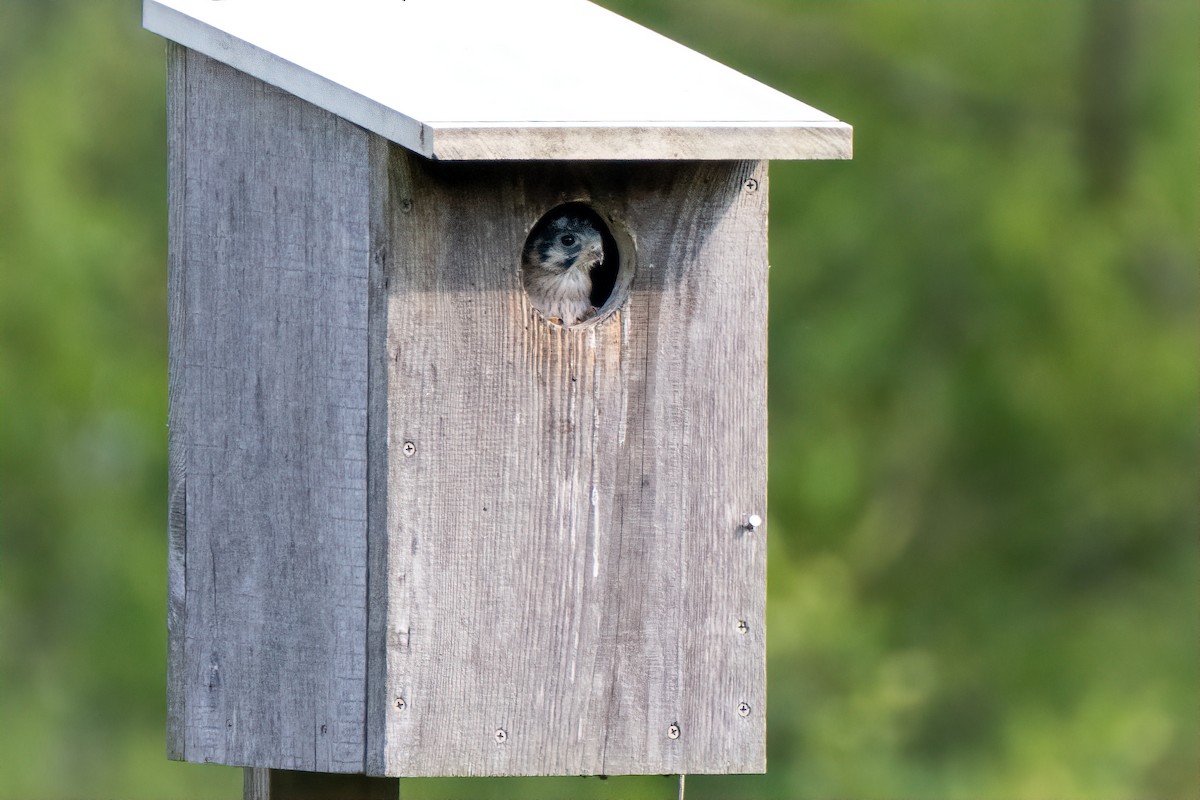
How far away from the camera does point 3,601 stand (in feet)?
28.5

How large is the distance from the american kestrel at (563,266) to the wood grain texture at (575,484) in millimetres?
97

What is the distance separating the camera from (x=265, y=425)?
3.27 metres

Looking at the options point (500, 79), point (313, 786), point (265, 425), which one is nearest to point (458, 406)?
point (265, 425)

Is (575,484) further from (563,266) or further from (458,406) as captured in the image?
(563,266)

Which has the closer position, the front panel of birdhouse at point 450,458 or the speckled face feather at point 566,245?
the front panel of birdhouse at point 450,458

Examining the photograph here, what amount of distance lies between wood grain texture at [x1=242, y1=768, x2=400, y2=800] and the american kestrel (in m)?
0.93

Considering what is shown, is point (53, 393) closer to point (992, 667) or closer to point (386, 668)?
point (992, 667)

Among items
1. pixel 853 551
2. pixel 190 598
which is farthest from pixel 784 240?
pixel 190 598

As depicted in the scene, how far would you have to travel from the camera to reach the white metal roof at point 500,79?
2.94 m

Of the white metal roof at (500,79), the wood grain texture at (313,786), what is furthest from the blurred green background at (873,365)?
the white metal roof at (500,79)

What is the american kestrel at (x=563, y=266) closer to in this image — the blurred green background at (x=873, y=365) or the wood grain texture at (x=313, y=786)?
the wood grain texture at (x=313, y=786)

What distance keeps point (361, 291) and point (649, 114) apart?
0.56 meters

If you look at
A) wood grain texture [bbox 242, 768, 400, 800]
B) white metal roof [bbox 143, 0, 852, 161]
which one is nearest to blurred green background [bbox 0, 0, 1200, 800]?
wood grain texture [bbox 242, 768, 400, 800]

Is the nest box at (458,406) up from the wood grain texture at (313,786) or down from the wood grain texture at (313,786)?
up
